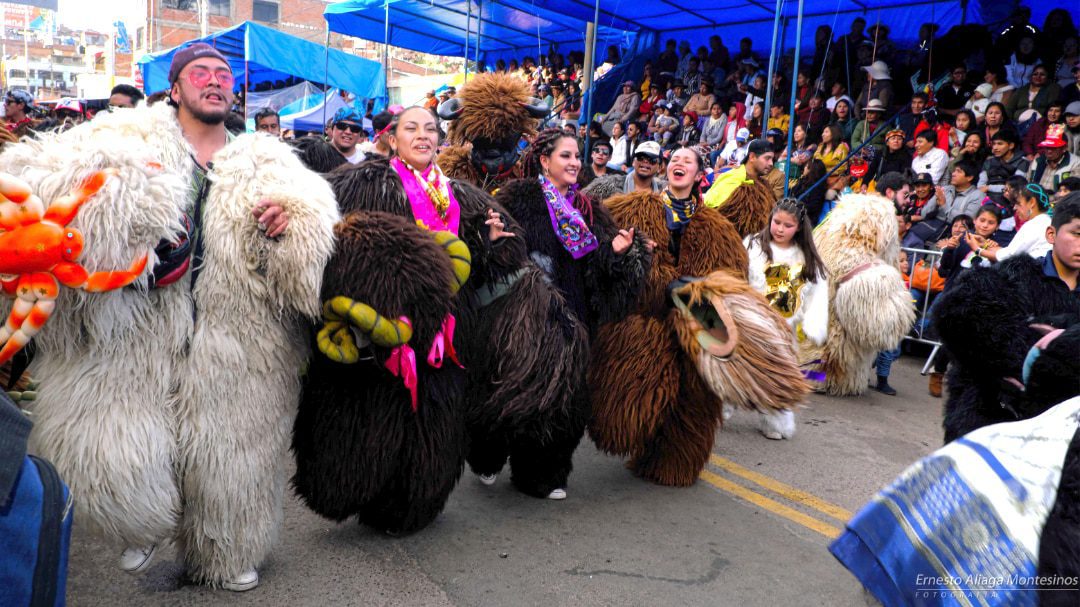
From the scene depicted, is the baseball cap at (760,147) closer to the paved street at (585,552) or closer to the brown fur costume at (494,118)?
the brown fur costume at (494,118)

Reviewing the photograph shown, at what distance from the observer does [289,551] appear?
326 centimetres

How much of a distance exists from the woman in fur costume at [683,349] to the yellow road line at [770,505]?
208mm

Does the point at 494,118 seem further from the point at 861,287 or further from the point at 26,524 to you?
the point at 26,524

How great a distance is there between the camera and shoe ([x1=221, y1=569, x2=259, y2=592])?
9.23 ft

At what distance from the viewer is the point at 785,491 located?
4.30m

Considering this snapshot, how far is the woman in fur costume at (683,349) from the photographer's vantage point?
146 inches

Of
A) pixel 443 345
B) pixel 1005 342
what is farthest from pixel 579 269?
pixel 1005 342

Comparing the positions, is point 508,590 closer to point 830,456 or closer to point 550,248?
point 550,248

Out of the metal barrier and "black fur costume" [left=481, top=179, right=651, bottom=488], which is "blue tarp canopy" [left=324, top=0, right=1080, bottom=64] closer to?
the metal barrier

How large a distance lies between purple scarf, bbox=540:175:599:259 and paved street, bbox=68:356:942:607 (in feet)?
4.30

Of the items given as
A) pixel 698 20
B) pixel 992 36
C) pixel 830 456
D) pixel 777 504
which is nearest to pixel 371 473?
pixel 777 504

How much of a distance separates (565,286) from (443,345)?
102 cm

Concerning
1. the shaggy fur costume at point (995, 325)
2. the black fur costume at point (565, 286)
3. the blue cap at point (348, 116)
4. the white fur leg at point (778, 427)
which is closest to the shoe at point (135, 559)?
the black fur costume at point (565, 286)

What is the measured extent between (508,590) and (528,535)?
0.52 metres
